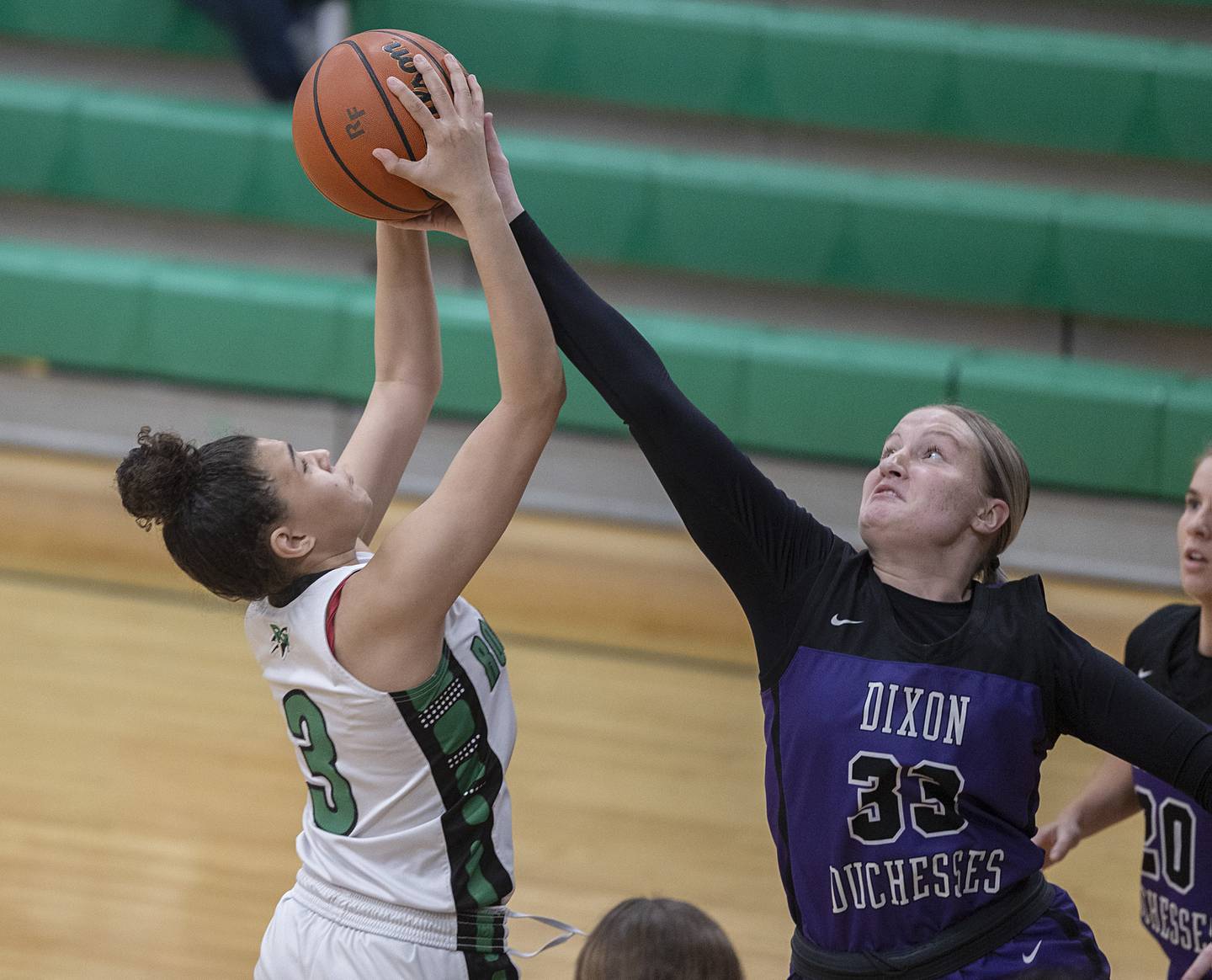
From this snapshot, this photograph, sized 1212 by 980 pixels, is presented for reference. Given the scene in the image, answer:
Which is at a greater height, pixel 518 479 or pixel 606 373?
pixel 606 373

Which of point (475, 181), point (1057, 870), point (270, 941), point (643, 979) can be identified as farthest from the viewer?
point (1057, 870)

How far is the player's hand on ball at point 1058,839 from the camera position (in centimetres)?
216

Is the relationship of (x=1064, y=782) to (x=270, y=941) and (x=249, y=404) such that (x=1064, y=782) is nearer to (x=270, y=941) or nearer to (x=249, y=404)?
(x=270, y=941)

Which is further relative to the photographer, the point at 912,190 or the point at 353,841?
the point at 912,190

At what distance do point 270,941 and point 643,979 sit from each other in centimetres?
56

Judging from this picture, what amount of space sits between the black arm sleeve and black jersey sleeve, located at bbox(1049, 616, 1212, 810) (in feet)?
1.04

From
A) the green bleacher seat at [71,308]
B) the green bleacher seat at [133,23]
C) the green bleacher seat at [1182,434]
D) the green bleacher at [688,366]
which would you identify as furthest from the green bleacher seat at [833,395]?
the green bleacher seat at [133,23]

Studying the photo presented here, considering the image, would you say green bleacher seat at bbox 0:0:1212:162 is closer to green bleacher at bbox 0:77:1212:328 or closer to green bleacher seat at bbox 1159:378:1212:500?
green bleacher at bbox 0:77:1212:328

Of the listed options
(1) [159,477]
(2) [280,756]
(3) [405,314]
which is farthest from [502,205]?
(2) [280,756]

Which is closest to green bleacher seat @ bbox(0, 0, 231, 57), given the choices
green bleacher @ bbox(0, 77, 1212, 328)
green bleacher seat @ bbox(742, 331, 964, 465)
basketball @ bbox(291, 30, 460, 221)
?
green bleacher @ bbox(0, 77, 1212, 328)

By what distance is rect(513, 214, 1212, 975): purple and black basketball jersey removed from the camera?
1.63 m

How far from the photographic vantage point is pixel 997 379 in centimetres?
558

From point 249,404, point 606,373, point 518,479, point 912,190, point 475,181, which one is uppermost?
point 912,190

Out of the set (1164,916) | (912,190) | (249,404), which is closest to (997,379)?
(912,190)
